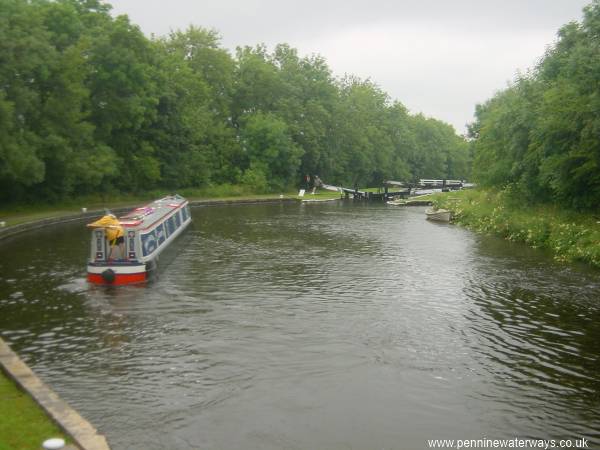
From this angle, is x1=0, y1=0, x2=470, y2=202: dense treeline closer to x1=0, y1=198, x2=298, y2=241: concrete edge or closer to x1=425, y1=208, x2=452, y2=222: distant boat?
x1=0, y1=198, x2=298, y2=241: concrete edge

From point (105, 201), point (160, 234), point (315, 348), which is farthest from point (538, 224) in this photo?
point (105, 201)

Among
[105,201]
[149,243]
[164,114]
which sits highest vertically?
[164,114]

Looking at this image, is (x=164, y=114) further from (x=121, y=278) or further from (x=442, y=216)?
(x=121, y=278)

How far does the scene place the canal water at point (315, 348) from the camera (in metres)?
9.23

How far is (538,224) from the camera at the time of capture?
28.2m

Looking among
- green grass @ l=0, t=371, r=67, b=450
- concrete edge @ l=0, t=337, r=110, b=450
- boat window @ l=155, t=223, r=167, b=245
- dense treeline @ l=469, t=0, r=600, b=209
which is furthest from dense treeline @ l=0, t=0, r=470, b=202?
dense treeline @ l=469, t=0, r=600, b=209

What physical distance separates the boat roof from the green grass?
418 inches

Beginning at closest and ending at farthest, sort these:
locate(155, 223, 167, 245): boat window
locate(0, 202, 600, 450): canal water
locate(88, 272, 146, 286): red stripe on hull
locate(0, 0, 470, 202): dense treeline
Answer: locate(0, 202, 600, 450): canal water → locate(88, 272, 146, 286): red stripe on hull → locate(155, 223, 167, 245): boat window → locate(0, 0, 470, 202): dense treeline

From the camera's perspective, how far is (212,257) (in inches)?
956

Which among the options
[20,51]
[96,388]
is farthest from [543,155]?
[20,51]

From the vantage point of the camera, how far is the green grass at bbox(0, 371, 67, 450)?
7.48 meters

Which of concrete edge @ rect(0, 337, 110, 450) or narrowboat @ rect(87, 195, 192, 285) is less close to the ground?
narrowboat @ rect(87, 195, 192, 285)

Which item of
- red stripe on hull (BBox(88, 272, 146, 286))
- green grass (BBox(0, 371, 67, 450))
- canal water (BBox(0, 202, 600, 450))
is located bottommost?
canal water (BBox(0, 202, 600, 450))

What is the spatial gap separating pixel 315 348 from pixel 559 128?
18.8 metres
